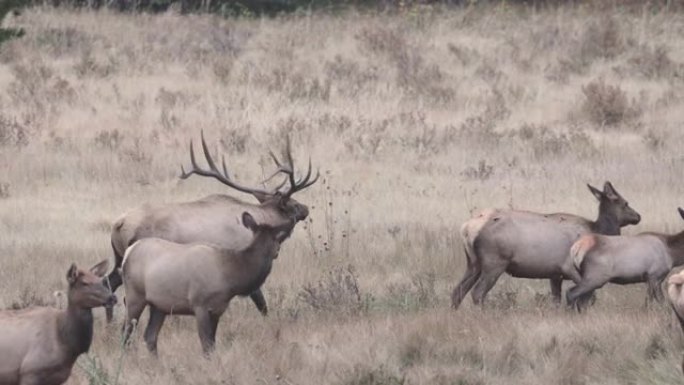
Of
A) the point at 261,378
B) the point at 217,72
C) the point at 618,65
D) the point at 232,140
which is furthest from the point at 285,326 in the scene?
the point at 618,65

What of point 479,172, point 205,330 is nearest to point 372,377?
point 205,330

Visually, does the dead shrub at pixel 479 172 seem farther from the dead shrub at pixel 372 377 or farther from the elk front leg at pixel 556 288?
the dead shrub at pixel 372 377

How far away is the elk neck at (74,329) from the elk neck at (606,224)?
4965 millimetres

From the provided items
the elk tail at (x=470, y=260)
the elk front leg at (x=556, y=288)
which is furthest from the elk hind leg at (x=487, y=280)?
the elk front leg at (x=556, y=288)

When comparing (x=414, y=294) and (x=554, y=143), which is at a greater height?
(x=414, y=294)

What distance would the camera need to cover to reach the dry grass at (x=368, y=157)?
34.5ft

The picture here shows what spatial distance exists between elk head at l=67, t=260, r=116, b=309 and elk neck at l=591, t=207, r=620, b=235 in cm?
488

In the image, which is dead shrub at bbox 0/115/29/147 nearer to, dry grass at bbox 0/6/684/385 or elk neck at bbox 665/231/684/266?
Result: dry grass at bbox 0/6/684/385

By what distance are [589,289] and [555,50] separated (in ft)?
61.2

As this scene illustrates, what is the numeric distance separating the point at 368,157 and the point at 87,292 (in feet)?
37.5

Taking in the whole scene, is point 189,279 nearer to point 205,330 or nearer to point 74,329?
point 205,330

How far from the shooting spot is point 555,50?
30.3 m

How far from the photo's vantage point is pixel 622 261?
39.3 feet

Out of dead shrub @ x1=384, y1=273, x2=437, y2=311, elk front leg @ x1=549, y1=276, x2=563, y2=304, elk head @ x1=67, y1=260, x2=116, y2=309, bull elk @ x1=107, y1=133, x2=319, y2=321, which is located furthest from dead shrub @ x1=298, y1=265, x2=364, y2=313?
elk head @ x1=67, y1=260, x2=116, y2=309
